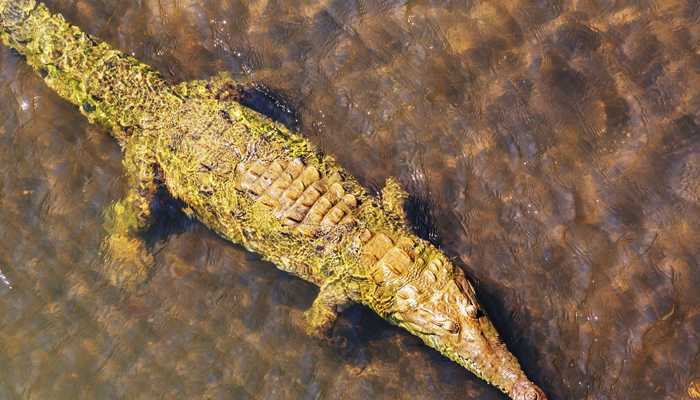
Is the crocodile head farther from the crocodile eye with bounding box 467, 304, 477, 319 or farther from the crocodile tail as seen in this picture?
the crocodile tail

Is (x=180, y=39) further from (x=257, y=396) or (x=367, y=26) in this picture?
(x=257, y=396)

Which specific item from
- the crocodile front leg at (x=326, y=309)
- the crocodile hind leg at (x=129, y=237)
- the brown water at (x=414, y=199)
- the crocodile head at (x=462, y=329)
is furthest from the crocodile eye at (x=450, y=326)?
the crocodile hind leg at (x=129, y=237)

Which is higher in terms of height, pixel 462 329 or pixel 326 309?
pixel 462 329

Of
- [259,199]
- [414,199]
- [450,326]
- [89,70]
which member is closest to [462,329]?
[450,326]

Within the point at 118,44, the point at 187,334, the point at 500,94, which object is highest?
the point at 500,94

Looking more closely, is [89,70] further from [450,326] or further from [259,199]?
[450,326]

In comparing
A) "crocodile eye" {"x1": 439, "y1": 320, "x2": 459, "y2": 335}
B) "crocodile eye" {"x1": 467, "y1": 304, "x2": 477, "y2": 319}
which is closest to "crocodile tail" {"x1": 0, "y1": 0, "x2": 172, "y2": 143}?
"crocodile eye" {"x1": 439, "y1": 320, "x2": 459, "y2": 335}

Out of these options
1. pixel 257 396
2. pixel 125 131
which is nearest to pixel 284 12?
pixel 125 131
